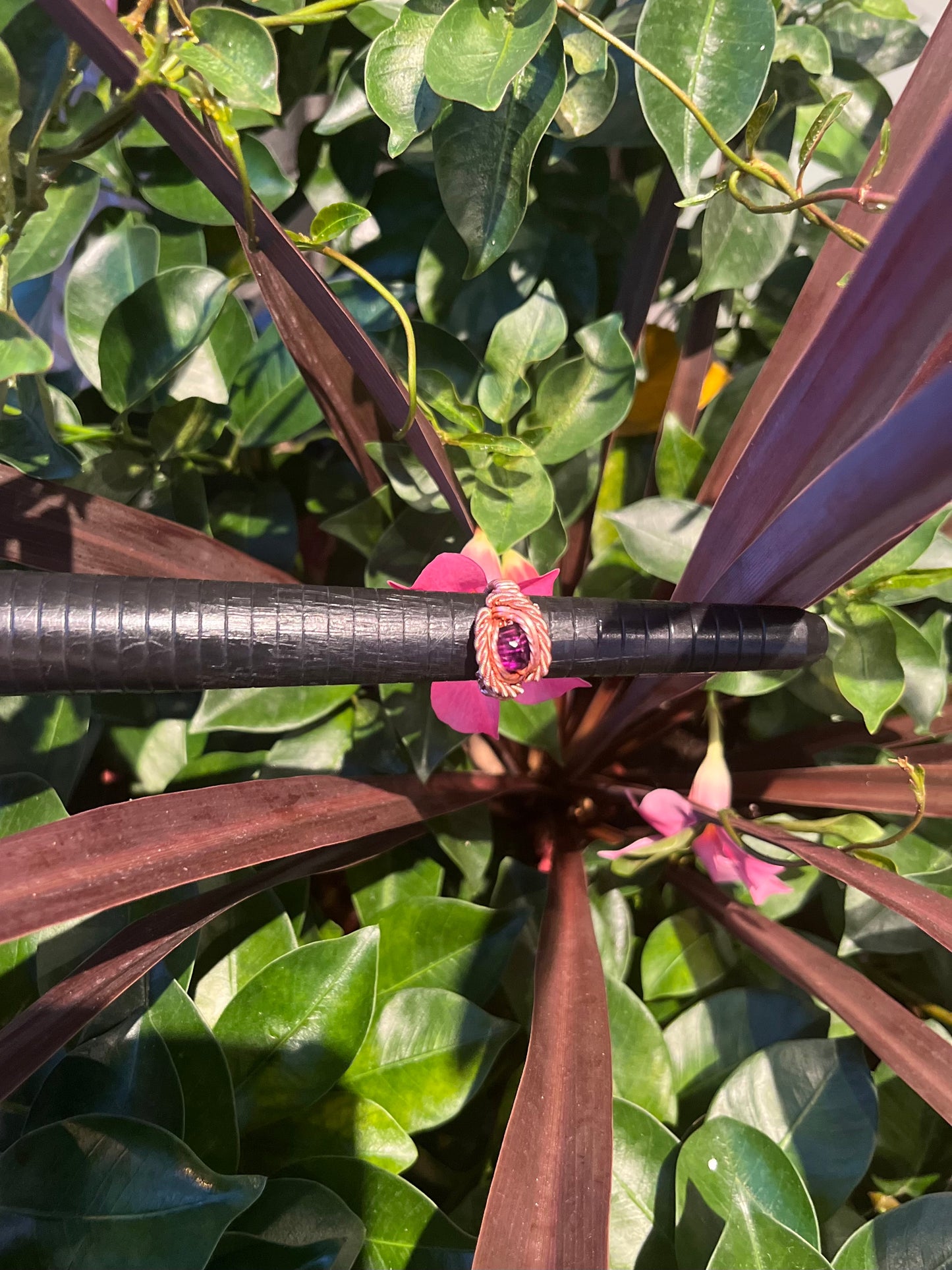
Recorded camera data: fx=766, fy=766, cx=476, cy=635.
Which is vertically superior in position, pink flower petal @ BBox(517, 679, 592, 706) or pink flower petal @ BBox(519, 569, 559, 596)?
pink flower petal @ BBox(519, 569, 559, 596)

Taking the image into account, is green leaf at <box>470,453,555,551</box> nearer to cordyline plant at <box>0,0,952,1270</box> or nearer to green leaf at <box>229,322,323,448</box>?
cordyline plant at <box>0,0,952,1270</box>

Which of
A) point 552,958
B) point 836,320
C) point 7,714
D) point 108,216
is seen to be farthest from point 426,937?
point 108,216

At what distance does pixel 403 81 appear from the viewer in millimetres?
368

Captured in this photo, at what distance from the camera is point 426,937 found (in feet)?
1.53

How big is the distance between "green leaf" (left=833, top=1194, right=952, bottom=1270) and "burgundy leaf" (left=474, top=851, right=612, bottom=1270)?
0.52 feet

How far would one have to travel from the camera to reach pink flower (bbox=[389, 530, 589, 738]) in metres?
0.34

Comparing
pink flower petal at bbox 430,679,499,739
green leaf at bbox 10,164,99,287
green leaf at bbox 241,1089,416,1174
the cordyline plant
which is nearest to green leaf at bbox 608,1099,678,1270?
the cordyline plant

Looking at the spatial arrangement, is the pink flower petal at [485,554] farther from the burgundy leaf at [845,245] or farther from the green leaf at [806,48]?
the green leaf at [806,48]

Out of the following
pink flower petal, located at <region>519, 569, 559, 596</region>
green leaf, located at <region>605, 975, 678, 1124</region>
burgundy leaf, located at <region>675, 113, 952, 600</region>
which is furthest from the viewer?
green leaf, located at <region>605, 975, 678, 1124</region>

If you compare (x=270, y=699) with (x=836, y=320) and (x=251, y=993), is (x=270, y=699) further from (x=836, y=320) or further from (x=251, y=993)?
(x=836, y=320)

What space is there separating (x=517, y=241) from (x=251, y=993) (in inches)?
18.8

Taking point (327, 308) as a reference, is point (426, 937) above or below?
below

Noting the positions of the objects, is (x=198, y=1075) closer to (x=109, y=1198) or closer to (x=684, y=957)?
(x=109, y=1198)

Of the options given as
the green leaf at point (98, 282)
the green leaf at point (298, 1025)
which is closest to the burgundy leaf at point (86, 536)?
the green leaf at point (98, 282)
